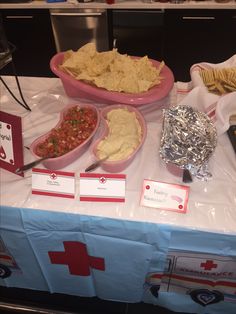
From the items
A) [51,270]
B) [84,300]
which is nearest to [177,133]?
[51,270]

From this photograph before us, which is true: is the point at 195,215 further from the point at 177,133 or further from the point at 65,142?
the point at 65,142

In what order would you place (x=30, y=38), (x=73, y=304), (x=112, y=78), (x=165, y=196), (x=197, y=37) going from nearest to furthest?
1. (x=165, y=196)
2. (x=112, y=78)
3. (x=73, y=304)
4. (x=197, y=37)
5. (x=30, y=38)

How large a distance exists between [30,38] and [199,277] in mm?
2103

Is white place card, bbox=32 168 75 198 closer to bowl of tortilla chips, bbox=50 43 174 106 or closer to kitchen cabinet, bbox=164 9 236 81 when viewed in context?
bowl of tortilla chips, bbox=50 43 174 106

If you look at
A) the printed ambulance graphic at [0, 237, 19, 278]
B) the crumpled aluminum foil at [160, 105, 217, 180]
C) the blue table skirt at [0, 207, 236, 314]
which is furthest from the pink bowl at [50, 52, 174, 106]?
the printed ambulance graphic at [0, 237, 19, 278]

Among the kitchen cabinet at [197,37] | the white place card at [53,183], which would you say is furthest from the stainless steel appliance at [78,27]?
the white place card at [53,183]

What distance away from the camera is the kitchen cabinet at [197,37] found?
1919 millimetres

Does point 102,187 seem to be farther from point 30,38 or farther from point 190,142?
point 30,38

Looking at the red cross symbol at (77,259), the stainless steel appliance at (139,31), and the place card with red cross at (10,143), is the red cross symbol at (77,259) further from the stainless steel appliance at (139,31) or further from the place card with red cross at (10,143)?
the stainless steel appliance at (139,31)

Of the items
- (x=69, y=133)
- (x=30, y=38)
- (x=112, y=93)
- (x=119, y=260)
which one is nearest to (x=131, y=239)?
(x=119, y=260)

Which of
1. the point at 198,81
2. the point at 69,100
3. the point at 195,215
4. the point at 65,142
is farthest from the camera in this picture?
the point at 69,100

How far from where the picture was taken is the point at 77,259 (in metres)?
0.83

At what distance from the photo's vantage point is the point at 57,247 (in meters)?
0.81

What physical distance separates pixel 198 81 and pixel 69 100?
0.45m
